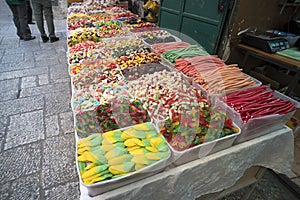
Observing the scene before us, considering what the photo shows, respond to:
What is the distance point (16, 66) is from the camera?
310 cm

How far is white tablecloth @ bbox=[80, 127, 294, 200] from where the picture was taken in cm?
70

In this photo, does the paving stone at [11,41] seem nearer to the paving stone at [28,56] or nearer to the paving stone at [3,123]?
the paving stone at [28,56]

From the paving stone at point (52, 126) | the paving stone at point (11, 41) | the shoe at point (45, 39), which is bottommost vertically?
the paving stone at point (52, 126)

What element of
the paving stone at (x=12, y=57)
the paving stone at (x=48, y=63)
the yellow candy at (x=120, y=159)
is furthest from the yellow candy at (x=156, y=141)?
the paving stone at (x=12, y=57)

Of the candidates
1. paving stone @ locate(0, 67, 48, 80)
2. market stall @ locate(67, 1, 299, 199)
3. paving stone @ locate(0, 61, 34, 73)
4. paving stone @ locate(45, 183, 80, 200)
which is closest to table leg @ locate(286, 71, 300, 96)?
market stall @ locate(67, 1, 299, 199)

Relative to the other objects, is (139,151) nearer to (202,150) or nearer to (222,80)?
(202,150)

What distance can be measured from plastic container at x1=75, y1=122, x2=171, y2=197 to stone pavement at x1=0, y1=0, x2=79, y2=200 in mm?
906

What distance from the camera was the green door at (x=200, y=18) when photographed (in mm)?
2297

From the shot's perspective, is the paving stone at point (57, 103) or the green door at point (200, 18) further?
the green door at point (200, 18)

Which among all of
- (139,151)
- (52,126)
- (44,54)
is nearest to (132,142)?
(139,151)

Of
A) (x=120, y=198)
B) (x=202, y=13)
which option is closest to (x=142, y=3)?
(x=202, y=13)

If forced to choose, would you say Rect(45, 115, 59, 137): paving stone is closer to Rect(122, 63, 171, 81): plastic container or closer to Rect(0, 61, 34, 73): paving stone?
Rect(122, 63, 171, 81): plastic container

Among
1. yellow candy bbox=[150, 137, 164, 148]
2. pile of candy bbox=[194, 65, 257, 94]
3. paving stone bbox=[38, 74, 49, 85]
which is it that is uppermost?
pile of candy bbox=[194, 65, 257, 94]

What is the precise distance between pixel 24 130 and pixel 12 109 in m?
0.47
